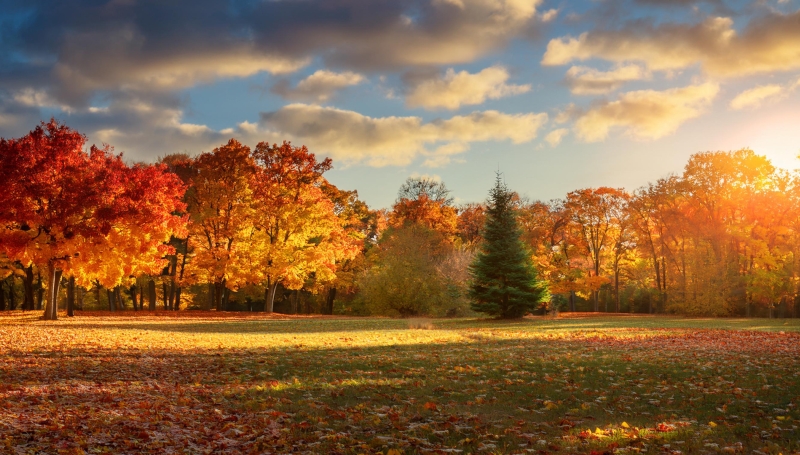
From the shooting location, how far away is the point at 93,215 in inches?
992

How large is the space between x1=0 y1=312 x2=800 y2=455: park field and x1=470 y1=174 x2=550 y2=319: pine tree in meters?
17.0

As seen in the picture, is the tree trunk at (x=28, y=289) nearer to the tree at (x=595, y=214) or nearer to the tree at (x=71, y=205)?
the tree at (x=71, y=205)

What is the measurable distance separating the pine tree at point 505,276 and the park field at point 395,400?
1704cm

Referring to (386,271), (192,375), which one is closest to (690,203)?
(386,271)

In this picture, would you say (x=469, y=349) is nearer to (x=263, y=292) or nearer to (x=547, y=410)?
(x=547, y=410)

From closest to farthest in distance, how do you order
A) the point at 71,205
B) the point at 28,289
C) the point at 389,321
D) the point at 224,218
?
the point at 71,205
the point at 389,321
the point at 28,289
the point at 224,218

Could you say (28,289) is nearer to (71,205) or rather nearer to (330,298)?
(71,205)

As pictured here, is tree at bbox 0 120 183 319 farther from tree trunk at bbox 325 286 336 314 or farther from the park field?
tree trunk at bbox 325 286 336 314

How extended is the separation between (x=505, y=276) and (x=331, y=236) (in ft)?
50.5

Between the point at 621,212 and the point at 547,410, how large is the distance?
4853 centimetres

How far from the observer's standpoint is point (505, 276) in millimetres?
32875

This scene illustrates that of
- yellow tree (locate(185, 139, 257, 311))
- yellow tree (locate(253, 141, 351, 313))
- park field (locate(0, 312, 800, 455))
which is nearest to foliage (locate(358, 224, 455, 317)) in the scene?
yellow tree (locate(253, 141, 351, 313))

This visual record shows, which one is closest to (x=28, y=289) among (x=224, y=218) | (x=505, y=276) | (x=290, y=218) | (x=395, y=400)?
(x=224, y=218)

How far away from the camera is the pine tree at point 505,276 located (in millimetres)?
32656
